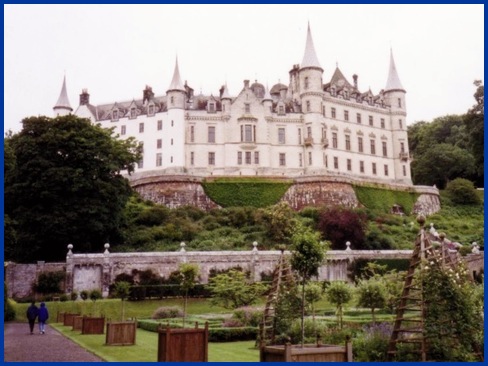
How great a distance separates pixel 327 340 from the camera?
1697 cm

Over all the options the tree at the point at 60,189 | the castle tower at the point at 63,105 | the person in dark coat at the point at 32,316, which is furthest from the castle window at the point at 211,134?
the person in dark coat at the point at 32,316

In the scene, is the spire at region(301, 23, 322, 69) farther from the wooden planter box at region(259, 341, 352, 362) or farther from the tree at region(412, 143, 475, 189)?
the wooden planter box at region(259, 341, 352, 362)

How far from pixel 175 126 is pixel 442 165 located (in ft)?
107

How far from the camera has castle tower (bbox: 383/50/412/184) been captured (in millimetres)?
68500

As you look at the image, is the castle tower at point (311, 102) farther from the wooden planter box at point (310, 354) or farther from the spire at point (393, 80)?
the wooden planter box at point (310, 354)

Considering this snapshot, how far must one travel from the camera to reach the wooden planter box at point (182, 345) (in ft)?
42.4

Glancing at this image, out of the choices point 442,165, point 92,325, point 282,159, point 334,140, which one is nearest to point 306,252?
point 92,325

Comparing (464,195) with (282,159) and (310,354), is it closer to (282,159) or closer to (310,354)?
(282,159)

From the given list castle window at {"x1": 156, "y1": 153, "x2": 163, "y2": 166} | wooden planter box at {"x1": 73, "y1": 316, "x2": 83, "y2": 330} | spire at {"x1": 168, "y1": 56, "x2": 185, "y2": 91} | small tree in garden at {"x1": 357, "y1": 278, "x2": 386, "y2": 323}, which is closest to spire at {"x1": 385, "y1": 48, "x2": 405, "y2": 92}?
spire at {"x1": 168, "y1": 56, "x2": 185, "y2": 91}

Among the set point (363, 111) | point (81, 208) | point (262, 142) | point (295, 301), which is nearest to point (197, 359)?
point (295, 301)

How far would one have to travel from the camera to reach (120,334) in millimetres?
17188

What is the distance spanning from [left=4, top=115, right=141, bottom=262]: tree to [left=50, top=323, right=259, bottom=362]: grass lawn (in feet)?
64.3

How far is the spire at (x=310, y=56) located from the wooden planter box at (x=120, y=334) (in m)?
50.8

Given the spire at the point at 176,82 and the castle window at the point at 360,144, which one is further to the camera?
the castle window at the point at 360,144
